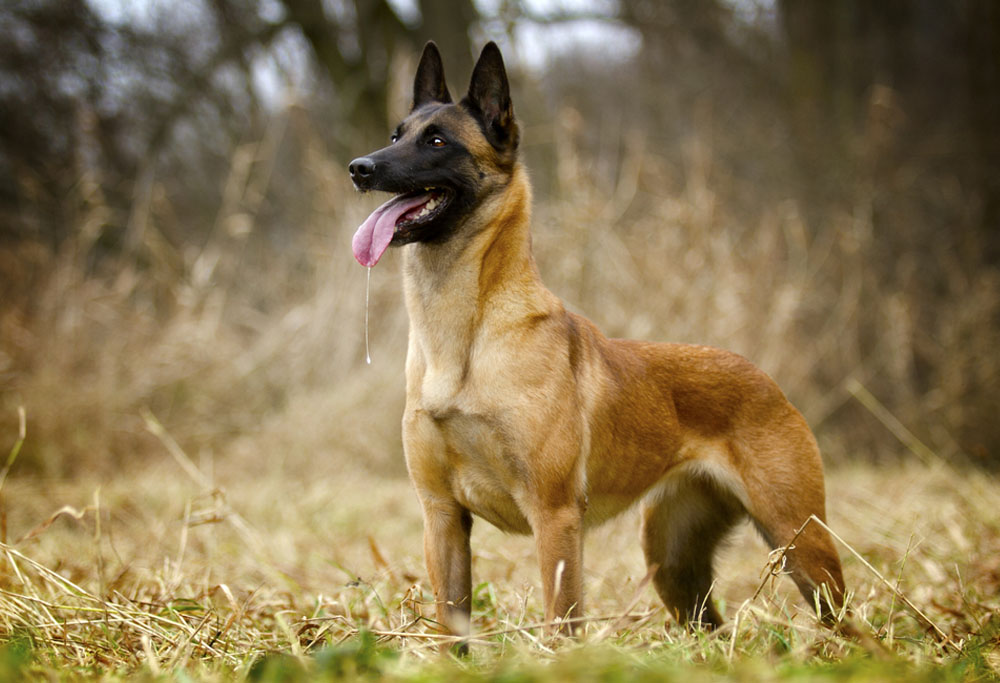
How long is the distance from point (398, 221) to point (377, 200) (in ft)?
14.9

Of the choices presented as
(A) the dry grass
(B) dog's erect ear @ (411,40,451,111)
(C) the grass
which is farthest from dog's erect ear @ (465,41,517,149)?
(A) the dry grass

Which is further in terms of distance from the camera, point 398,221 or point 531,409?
point 398,221

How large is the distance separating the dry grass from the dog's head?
4.71 feet

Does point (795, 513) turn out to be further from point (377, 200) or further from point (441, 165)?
point (377, 200)

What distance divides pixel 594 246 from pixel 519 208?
3.60m

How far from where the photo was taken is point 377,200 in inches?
284

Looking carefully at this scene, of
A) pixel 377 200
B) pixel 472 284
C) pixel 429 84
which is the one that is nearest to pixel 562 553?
pixel 472 284

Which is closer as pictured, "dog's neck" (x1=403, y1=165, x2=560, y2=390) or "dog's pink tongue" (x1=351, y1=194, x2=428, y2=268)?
"dog's pink tongue" (x1=351, y1=194, x2=428, y2=268)

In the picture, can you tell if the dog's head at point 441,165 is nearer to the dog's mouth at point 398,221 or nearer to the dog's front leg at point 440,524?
the dog's mouth at point 398,221

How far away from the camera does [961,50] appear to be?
1029cm

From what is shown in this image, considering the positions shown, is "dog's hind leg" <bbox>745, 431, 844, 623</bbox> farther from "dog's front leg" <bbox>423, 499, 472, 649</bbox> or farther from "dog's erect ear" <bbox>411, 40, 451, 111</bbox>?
"dog's erect ear" <bbox>411, 40, 451, 111</bbox>

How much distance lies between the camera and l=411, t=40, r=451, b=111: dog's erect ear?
3445 millimetres

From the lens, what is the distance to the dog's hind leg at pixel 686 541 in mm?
3391

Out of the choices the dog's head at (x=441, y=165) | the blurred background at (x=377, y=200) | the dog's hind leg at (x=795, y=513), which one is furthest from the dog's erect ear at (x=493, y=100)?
the blurred background at (x=377, y=200)
